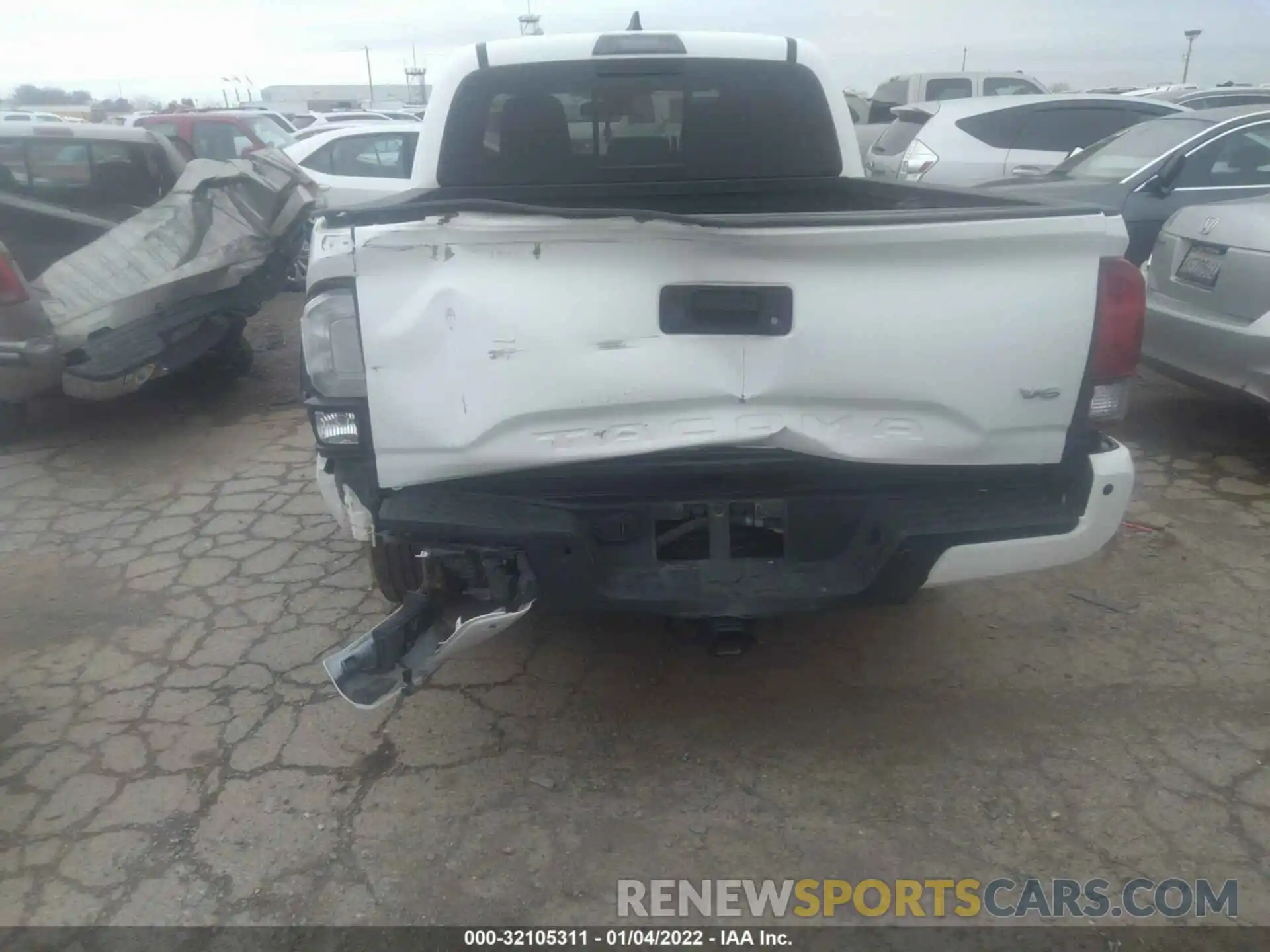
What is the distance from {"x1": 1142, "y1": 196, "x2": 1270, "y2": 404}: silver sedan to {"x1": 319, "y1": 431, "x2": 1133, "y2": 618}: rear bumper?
2516mm

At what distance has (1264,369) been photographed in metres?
4.35

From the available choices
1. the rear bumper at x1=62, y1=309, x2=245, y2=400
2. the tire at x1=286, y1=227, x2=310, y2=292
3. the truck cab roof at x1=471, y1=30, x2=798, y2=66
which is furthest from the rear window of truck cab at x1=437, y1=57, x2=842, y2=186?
the tire at x1=286, y1=227, x2=310, y2=292

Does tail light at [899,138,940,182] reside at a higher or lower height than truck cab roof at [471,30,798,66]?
lower

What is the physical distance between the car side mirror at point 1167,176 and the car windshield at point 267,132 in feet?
33.7

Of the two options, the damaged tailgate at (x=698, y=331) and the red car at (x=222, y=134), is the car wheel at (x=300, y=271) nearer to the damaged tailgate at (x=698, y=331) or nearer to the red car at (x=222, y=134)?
the red car at (x=222, y=134)

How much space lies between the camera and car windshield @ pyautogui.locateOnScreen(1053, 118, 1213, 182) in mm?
6910

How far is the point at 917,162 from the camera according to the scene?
30.1 ft

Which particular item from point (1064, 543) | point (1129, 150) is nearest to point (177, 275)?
point (1064, 543)

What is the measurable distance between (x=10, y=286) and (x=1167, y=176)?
22.8 feet

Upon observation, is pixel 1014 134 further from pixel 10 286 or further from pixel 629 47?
pixel 10 286

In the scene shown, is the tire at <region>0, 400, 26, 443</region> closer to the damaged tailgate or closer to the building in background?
the damaged tailgate

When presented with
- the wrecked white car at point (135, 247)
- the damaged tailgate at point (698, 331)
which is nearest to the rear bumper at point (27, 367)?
the wrecked white car at point (135, 247)

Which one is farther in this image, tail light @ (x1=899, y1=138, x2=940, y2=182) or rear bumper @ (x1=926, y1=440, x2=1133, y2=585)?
tail light @ (x1=899, y1=138, x2=940, y2=182)

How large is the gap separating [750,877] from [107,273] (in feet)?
15.9
